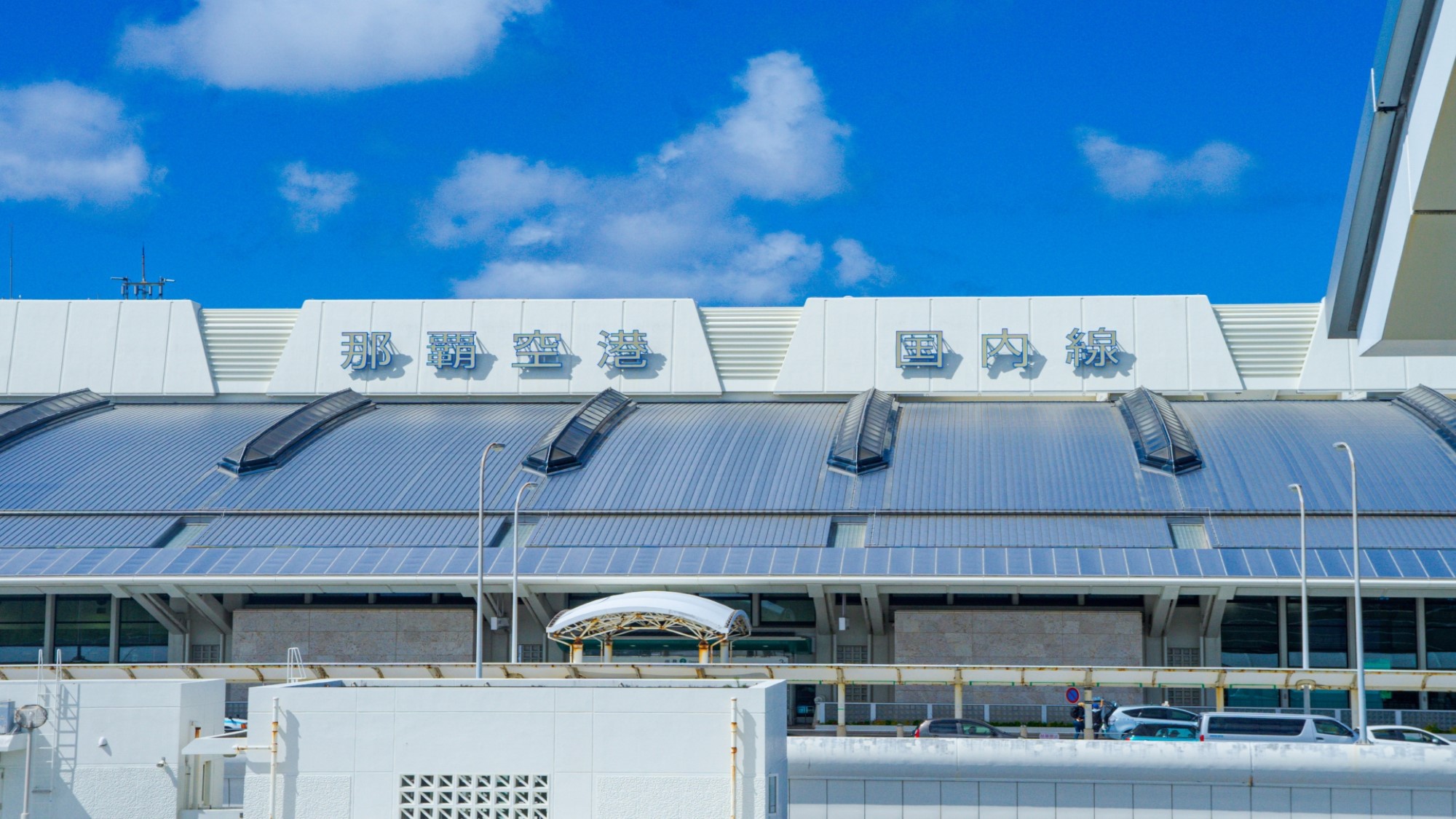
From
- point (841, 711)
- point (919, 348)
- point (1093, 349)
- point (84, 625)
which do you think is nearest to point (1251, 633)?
point (1093, 349)

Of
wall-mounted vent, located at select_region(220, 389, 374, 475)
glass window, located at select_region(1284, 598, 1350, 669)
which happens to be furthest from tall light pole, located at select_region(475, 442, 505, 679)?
glass window, located at select_region(1284, 598, 1350, 669)

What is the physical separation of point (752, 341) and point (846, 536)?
2020 cm

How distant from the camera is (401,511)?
53656mm

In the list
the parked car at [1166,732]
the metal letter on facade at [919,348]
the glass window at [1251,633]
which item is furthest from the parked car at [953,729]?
the metal letter on facade at [919,348]

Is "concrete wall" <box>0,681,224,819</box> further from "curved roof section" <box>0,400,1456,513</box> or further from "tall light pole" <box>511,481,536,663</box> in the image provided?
"curved roof section" <box>0,400,1456,513</box>

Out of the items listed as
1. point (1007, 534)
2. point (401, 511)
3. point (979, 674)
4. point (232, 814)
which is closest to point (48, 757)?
point (232, 814)

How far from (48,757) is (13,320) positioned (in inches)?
2115

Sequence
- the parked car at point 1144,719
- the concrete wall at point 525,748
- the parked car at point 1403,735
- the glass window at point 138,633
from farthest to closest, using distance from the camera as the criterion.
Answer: the glass window at point 138,633, the parked car at point 1403,735, the parked car at point 1144,719, the concrete wall at point 525,748

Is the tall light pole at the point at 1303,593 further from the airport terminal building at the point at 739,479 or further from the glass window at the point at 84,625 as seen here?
the glass window at the point at 84,625

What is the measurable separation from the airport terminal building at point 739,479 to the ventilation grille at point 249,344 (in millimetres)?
163

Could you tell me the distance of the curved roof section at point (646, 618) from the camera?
43.0 m

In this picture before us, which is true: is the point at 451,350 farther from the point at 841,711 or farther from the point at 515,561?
the point at 841,711

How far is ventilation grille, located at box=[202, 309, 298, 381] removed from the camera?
71812mm

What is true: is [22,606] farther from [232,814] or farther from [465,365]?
[232,814]
